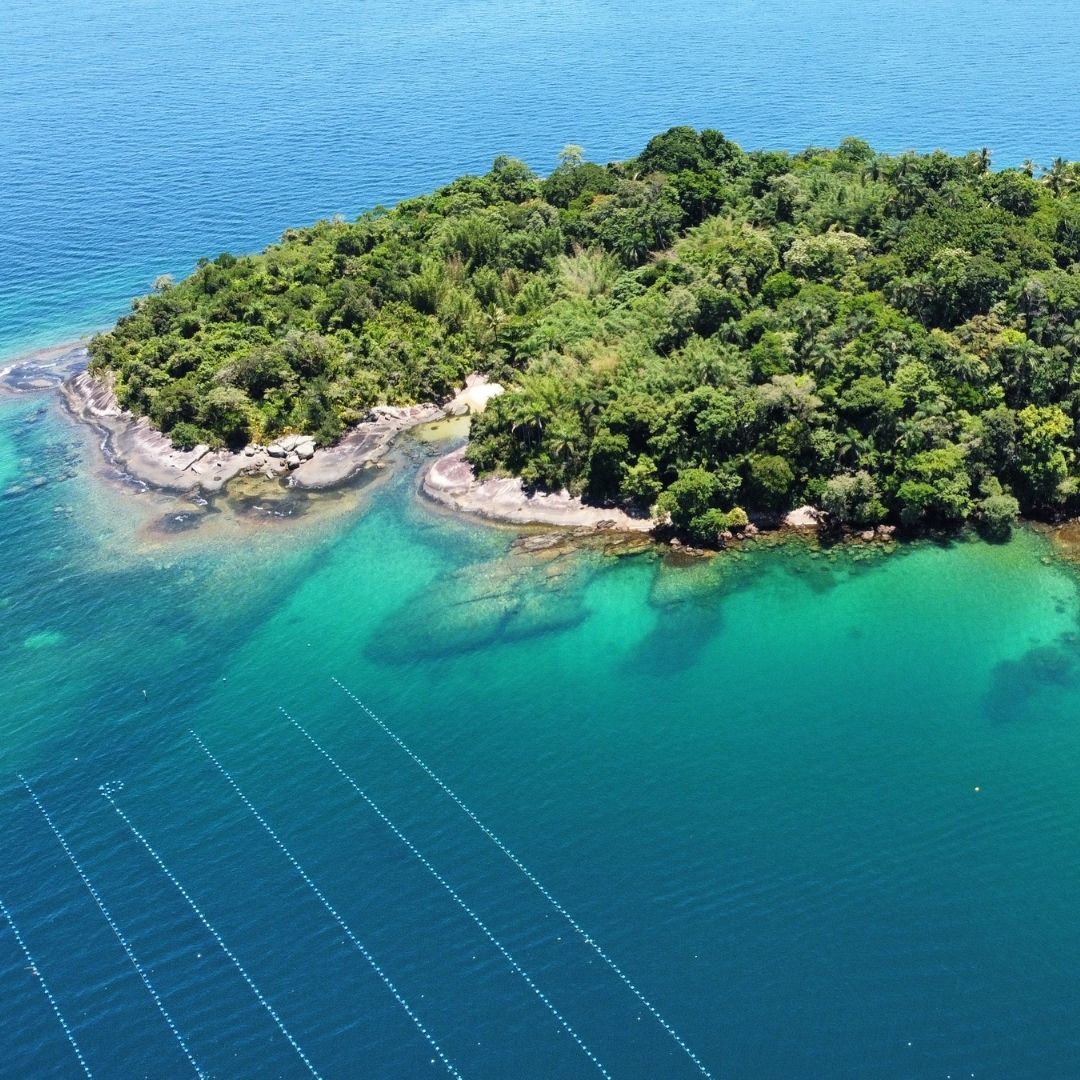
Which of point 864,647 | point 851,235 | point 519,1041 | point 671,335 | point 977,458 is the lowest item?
point 519,1041

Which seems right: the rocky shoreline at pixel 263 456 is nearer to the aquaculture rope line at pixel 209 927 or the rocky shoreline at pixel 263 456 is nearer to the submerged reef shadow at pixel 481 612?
the submerged reef shadow at pixel 481 612

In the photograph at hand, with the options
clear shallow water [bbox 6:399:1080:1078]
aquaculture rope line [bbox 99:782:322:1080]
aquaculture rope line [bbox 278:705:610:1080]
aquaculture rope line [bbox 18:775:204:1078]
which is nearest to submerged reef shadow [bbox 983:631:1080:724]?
clear shallow water [bbox 6:399:1080:1078]

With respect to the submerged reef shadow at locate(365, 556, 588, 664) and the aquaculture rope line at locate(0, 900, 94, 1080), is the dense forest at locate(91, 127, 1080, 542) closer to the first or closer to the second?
the submerged reef shadow at locate(365, 556, 588, 664)

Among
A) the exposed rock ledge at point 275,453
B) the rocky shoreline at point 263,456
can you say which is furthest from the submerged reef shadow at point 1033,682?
the rocky shoreline at point 263,456

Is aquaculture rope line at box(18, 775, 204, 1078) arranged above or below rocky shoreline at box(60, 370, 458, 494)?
below

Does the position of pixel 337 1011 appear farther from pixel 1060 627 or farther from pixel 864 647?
pixel 1060 627

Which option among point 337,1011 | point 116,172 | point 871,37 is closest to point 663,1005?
point 337,1011

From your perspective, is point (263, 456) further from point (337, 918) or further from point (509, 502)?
point (337, 918)
